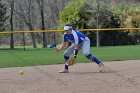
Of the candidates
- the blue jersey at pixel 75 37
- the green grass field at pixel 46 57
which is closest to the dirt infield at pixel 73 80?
the blue jersey at pixel 75 37

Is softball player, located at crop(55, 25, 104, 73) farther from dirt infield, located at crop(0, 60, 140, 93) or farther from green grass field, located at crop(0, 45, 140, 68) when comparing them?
green grass field, located at crop(0, 45, 140, 68)

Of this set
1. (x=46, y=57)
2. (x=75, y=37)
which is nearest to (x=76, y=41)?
(x=75, y=37)

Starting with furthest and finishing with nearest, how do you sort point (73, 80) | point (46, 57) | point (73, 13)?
point (73, 13)
point (46, 57)
point (73, 80)

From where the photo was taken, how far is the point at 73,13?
131 feet

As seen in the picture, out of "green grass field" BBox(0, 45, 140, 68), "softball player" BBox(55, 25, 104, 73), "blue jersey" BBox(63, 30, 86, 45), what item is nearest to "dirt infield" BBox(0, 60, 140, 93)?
"softball player" BBox(55, 25, 104, 73)

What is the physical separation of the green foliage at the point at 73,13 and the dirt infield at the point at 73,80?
24.3 meters

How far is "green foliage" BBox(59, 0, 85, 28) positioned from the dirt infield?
24.3 meters

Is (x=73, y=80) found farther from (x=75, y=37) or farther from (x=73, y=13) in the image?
(x=73, y=13)

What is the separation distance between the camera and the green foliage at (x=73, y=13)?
39.4 meters

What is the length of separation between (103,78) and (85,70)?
223cm

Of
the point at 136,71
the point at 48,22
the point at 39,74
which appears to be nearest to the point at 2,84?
the point at 39,74

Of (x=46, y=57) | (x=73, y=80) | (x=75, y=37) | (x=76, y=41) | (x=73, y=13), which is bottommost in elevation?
(x=46, y=57)

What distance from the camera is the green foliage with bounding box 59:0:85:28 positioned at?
39.4 m

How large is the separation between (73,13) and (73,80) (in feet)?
93.6
